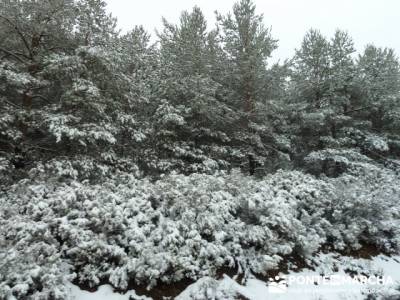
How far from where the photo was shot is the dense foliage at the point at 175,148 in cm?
593

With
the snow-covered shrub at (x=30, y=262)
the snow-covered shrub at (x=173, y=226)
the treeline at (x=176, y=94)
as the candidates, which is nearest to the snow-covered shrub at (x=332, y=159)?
the treeline at (x=176, y=94)

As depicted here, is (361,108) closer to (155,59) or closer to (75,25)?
(155,59)

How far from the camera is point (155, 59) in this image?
1435 centimetres

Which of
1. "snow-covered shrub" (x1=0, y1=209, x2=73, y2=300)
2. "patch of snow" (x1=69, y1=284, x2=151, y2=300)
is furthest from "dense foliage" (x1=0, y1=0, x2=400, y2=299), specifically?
"patch of snow" (x1=69, y1=284, x2=151, y2=300)

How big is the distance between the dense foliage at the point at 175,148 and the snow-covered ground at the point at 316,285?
0.31 m

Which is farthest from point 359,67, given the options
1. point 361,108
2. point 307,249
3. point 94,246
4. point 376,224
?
point 94,246

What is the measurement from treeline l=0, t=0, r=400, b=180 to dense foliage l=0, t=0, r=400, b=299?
0.23 feet

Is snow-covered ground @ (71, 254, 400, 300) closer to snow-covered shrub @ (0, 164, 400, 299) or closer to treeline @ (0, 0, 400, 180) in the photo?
snow-covered shrub @ (0, 164, 400, 299)

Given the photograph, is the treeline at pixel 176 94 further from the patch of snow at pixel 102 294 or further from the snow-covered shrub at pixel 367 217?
the snow-covered shrub at pixel 367 217

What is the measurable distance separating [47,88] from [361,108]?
1519 cm

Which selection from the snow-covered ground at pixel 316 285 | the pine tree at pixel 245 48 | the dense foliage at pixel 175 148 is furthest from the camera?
the pine tree at pixel 245 48

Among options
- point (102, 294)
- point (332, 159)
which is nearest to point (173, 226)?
point (102, 294)

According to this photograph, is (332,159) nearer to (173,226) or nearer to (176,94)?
(176,94)

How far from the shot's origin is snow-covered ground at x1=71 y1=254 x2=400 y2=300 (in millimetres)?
5512
